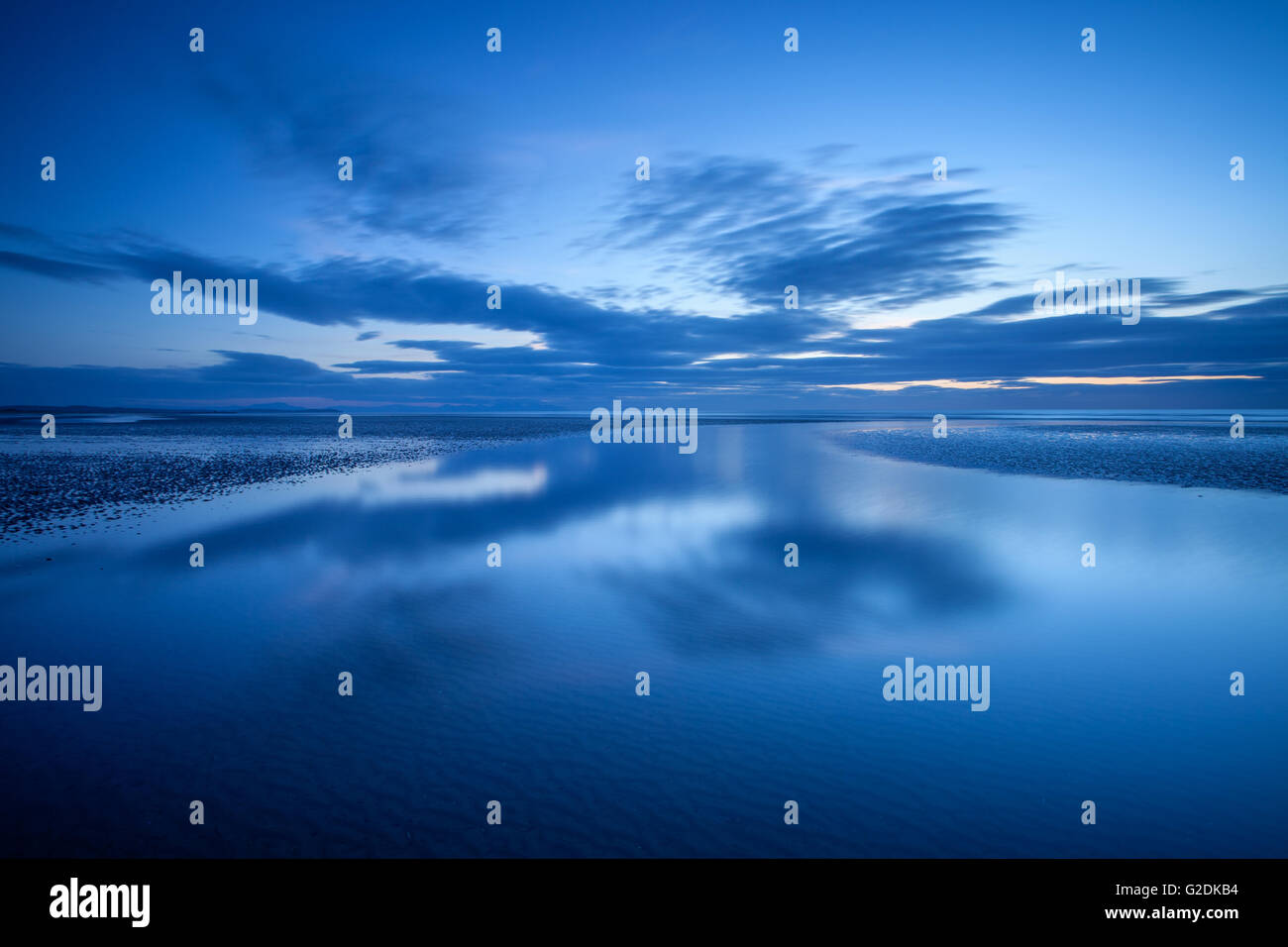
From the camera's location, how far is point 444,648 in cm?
981

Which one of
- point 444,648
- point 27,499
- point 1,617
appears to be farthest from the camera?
point 27,499

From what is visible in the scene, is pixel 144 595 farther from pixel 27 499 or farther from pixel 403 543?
pixel 27 499

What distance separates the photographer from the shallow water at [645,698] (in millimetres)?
5797

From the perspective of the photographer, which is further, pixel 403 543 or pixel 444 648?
pixel 403 543

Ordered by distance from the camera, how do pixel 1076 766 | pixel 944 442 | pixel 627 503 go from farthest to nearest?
pixel 944 442
pixel 627 503
pixel 1076 766

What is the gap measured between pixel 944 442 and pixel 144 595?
179ft

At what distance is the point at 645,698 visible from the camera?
8.27 meters

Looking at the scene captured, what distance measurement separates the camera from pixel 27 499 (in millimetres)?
21766

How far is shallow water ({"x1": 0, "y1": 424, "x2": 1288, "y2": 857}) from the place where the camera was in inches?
228

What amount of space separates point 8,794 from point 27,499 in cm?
2221

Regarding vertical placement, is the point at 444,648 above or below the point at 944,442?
below
